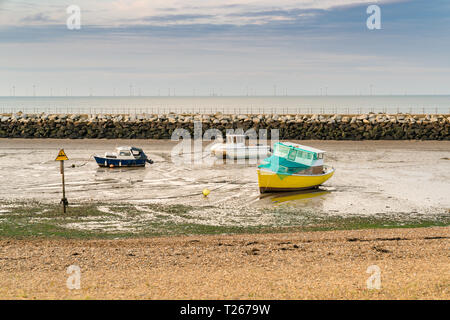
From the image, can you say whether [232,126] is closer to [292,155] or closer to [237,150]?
[237,150]

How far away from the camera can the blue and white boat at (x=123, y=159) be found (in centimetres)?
3258

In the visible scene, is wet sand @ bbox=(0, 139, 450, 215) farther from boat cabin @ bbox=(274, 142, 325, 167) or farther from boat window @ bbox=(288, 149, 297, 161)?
boat window @ bbox=(288, 149, 297, 161)

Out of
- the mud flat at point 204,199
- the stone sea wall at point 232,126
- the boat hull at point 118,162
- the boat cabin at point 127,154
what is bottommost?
the mud flat at point 204,199

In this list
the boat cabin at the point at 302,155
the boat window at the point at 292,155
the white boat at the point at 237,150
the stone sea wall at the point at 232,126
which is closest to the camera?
the boat cabin at the point at 302,155

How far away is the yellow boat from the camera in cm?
2508

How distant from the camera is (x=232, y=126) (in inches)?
2178

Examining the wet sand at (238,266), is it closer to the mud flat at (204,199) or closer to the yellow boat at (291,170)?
the mud flat at (204,199)

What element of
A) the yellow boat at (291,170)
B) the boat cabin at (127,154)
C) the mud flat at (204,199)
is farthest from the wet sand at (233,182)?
the boat cabin at (127,154)

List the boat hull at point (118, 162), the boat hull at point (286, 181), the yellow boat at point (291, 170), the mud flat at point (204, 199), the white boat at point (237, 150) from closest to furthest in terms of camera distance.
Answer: the mud flat at point (204, 199)
the boat hull at point (286, 181)
the yellow boat at point (291, 170)
the boat hull at point (118, 162)
the white boat at point (237, 150)

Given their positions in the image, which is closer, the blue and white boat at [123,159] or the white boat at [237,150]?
the blue and white boat at [123,159]

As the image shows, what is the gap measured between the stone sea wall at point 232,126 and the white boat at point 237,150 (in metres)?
14.9

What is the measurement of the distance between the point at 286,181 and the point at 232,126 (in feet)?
99.0

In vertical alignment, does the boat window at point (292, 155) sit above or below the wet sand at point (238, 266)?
above
